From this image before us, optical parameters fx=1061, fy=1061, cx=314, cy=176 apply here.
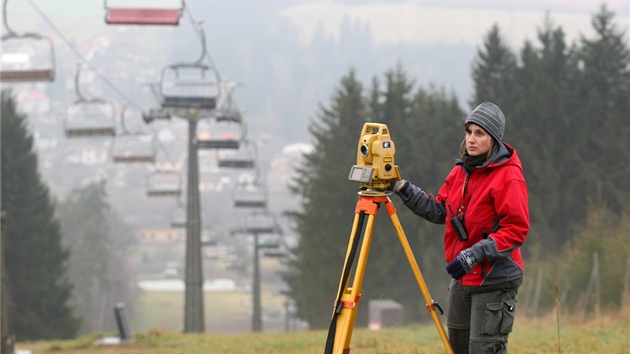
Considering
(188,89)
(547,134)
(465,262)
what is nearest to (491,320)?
(465,262)

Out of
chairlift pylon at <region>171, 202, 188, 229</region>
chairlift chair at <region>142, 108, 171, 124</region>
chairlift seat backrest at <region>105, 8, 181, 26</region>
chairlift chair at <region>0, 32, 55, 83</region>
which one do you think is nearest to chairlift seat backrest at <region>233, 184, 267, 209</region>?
chairlift pylon at <region>171, 202, 188, 229</region>

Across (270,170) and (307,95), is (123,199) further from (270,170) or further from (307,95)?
(307,95)

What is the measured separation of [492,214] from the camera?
485cm

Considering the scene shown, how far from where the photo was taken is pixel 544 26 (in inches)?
1918

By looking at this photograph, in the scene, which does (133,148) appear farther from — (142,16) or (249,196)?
(142,16)

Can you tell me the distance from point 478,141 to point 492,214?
340 mm

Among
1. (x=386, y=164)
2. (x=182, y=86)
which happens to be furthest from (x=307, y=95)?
Answer: (x=386, y=164)

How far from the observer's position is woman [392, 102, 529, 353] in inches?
185

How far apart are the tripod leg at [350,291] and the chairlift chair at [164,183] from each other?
26587mm

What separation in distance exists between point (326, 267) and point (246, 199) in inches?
260

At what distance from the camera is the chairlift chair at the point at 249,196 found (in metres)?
36.9

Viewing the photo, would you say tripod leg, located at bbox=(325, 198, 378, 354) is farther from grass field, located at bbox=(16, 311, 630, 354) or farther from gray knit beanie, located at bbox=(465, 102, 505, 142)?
grass field, located at bbox=(16, 311, 630, 354)

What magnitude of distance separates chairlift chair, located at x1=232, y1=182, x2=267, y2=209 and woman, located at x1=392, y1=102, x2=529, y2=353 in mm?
31936

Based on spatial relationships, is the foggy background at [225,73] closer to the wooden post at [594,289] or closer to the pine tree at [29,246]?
the pine tree at [29,246]
